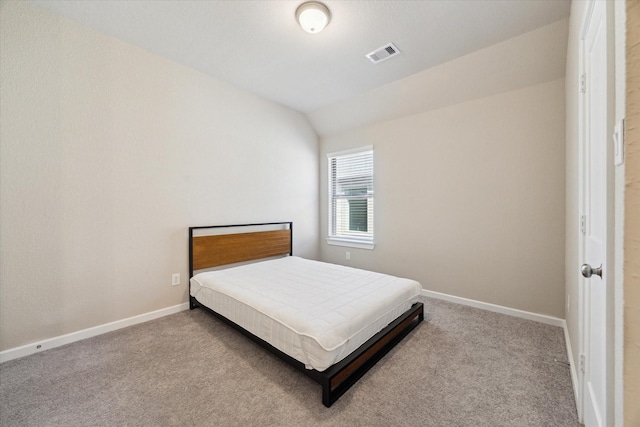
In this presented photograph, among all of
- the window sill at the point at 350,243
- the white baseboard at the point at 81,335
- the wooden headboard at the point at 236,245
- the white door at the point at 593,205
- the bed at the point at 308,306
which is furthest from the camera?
the window sill at the point at 350,243

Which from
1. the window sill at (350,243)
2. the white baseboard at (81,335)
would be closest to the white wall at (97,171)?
the white baseboard at (81,335)

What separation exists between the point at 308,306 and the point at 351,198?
253cm

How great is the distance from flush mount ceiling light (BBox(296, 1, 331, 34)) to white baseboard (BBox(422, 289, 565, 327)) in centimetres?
313

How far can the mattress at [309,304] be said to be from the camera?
1525 mm

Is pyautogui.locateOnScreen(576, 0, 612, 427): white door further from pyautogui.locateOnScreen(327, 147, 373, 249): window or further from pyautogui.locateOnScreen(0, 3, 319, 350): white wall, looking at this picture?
pyautogui.locateOnScreen(0, 3, 319, 350): white wall

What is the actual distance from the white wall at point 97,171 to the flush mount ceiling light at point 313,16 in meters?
1.52

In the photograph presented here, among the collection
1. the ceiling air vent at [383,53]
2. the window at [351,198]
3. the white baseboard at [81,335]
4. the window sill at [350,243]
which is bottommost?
the white baseboard at [81,335]

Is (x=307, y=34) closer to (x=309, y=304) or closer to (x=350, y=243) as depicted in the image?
(x=309, y=304)

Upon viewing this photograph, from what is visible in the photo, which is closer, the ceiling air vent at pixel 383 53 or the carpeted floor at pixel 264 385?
the carpeted floor at pixel 264 385

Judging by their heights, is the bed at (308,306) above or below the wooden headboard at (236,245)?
below

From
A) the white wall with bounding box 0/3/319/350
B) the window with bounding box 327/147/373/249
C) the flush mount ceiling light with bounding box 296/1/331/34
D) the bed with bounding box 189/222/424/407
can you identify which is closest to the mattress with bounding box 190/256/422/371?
the bed with bounding box 189/222/424/407

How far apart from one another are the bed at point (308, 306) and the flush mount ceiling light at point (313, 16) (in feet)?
7.17

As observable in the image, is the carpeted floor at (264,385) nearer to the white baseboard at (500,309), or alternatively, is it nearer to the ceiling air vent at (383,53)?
the white baseboard at (500,309)

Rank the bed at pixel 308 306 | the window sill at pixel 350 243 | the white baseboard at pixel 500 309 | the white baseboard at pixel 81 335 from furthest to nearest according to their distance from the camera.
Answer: the window sill at pixel 350 243, the white baseboard at pixel 500 309, the white baseboard at pixel 81 335, the bed at pixel 308 306
